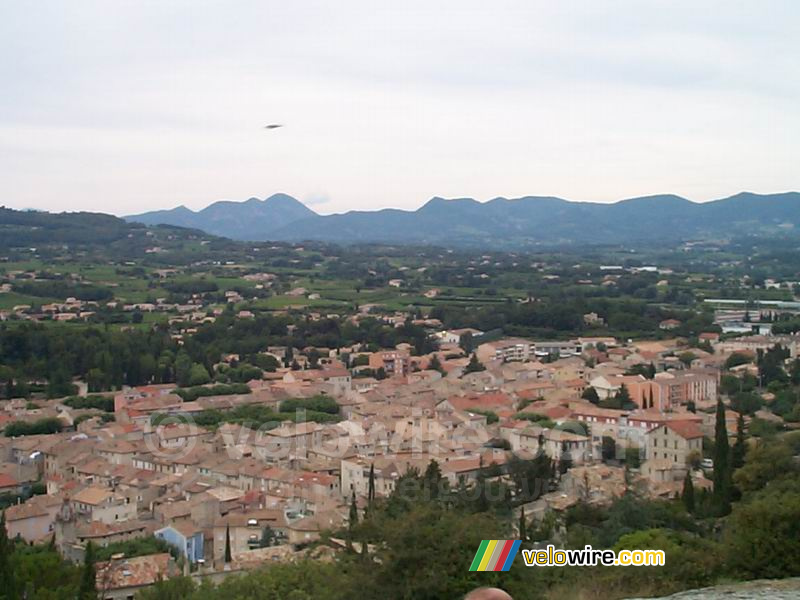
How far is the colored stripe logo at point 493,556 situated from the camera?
7.04 metres

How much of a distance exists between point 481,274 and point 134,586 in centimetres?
5740

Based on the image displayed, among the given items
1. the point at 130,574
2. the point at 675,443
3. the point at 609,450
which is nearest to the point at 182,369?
the point at 609,450

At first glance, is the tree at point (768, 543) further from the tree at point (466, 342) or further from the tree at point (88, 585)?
the tree at point (466, 342)

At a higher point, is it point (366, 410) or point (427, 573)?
point (427, 573)

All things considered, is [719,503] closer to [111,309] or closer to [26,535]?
[26,535]

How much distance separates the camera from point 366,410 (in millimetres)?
25344

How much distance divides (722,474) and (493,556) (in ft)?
30.0

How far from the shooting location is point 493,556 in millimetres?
7078

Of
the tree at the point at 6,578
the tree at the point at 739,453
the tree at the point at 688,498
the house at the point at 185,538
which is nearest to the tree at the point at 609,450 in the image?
the tree at the point at 739,453

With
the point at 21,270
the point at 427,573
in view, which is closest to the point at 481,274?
the point at 21,270

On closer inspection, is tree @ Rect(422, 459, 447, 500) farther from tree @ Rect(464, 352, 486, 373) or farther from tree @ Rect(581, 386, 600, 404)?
tree @ Rect(464, 352, 486, 373)

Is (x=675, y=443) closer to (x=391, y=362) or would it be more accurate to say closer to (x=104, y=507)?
(x=104, y=507)

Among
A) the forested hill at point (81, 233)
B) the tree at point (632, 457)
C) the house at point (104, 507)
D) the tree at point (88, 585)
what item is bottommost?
the tree at point (632, 457)

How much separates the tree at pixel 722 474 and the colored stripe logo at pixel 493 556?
8.06 meters
